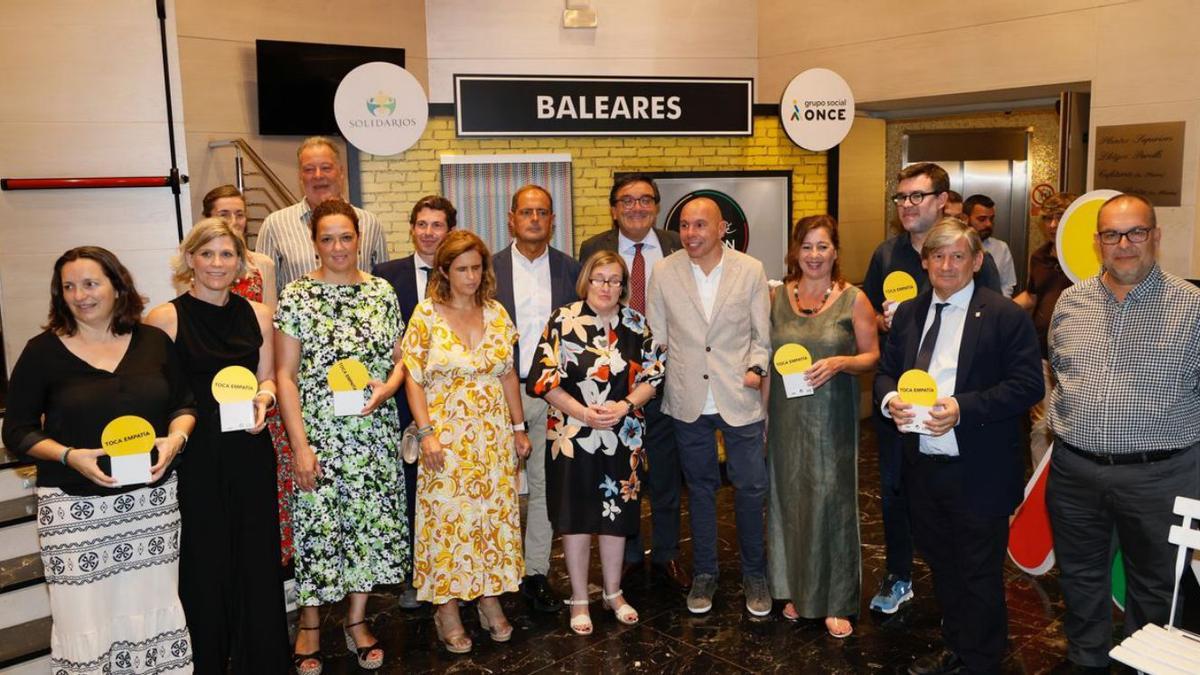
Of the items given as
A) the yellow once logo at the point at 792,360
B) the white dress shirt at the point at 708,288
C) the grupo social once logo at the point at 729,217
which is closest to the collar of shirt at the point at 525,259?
the white dress shirt at the point at 708,288

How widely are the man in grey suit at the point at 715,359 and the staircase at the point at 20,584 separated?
8.84ft

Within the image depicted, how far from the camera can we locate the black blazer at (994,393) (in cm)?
324

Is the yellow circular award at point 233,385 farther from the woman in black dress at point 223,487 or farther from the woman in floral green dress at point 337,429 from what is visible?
the woman in floral green dress at point 337,429

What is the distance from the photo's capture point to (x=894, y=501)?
416cm

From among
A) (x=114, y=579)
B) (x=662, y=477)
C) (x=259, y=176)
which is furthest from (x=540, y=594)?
(x=259, y=176)

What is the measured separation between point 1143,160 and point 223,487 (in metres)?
6.53

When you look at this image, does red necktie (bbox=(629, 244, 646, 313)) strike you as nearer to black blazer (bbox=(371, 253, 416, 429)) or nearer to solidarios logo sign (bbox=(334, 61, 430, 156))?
black blazer (bbox=(371, 253, 416, 429))

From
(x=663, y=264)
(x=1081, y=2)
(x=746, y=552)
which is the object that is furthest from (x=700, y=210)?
(x=1081, y=2)

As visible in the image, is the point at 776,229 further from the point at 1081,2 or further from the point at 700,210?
the point at 700,210

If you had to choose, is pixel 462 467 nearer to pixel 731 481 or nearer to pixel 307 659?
pixel 307 659

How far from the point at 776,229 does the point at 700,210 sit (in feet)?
11.4

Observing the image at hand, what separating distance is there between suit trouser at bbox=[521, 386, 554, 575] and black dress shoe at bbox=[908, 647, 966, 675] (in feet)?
5.79

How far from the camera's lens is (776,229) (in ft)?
24.4

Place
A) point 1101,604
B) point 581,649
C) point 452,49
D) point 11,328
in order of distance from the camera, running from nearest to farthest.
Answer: point 1101,604
point 581,649
point 11,328
point 452,49
